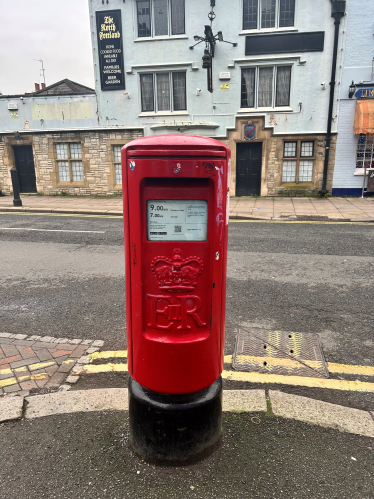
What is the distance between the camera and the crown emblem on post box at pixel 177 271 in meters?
2.03

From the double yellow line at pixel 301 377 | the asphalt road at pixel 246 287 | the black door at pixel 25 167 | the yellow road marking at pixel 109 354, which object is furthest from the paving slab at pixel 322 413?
the black door at pixel 25 167

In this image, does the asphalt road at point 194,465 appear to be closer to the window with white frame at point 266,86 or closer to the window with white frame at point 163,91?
the window with white frame at point 266,86

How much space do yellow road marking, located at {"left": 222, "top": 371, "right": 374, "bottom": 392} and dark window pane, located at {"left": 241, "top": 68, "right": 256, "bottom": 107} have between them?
14224mm

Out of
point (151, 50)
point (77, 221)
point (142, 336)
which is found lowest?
point (77, 221)

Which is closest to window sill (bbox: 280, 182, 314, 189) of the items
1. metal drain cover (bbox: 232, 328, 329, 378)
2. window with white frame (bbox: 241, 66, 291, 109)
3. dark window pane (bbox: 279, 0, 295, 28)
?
window with white frame (bbox: 241, 66, 291, 109)

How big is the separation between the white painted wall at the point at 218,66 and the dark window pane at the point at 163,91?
39cm

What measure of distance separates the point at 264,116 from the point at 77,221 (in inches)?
353

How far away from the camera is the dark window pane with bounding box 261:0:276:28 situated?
14433 millimetres

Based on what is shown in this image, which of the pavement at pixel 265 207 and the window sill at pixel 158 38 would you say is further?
the window sill at pixel 158 38

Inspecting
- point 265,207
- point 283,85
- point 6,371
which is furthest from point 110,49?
point 6,371

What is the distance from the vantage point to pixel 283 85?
594 inches

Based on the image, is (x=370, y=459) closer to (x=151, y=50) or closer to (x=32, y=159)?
(x=151, y=50)

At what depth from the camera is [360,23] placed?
13.9 metres

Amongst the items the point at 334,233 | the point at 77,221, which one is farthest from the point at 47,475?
the point at 77,221
